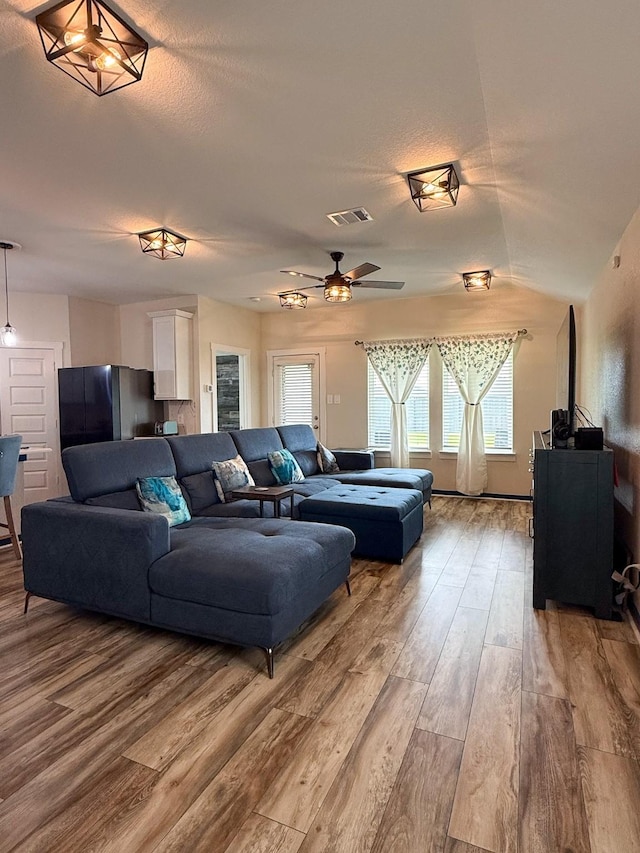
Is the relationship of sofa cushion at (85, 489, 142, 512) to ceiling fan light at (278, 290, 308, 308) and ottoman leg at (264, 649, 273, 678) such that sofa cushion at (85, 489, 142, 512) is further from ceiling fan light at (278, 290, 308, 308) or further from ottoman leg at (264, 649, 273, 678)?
ceiling fan light at (278, 290, 308, 308)

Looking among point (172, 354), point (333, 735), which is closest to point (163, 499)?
point (333, 735)

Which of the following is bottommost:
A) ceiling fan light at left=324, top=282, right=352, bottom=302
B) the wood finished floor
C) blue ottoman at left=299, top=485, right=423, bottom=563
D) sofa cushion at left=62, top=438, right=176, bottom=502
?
the wood finished floor

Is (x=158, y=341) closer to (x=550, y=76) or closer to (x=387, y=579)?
(x=387, y=579)

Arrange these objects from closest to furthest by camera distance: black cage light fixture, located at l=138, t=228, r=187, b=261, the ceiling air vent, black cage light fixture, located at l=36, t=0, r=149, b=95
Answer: black cage light fixture, located at l=36, t=0, r=149, b=95 < the ceiling air vent < black cage light fixture, located at l=138, t=228, r=187, b=261

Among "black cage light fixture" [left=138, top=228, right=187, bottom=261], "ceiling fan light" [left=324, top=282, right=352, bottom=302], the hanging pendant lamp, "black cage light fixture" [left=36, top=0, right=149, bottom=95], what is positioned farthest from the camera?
"ceiling fan light" [left=324, top=282, right=352, bottom=302]

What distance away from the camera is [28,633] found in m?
2.55

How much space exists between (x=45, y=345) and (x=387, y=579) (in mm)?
5113

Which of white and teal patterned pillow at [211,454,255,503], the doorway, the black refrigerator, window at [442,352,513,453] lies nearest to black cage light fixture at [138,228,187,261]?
white and teal patterned pillow at [211,454,255,503]

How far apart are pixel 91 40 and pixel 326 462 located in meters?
4.20

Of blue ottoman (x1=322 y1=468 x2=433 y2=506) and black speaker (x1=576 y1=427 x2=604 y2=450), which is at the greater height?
black speaker (x1=576 y1=427 x2=604 y2=450)

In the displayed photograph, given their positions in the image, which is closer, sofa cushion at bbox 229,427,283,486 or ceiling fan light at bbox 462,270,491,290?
sofa cushion at bbox 229,427,283,486

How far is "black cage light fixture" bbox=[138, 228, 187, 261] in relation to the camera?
3680 mm

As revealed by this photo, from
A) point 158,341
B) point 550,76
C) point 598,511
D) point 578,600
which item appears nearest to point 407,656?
point 578,600

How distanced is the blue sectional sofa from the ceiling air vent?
2.16 metres
